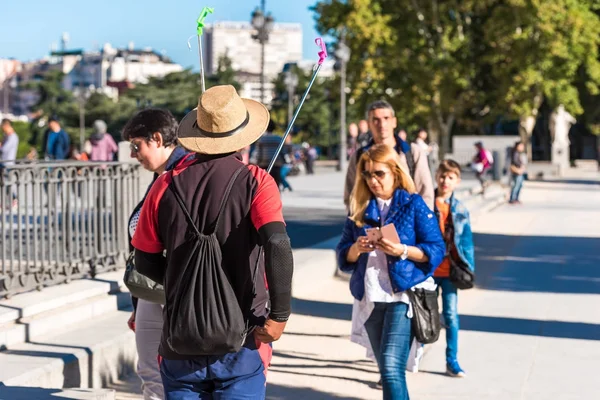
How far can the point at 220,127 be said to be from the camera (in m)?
3.86

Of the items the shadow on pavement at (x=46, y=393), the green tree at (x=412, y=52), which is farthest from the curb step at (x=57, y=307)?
the green tree at (x=412, y=52)

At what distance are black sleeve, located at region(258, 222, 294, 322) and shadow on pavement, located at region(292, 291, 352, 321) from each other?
627 cm

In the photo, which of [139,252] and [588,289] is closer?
[139,252]

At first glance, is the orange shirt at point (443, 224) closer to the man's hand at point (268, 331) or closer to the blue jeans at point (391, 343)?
the blue jeans at point (391, 343)

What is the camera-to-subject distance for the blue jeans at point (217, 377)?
3801mm

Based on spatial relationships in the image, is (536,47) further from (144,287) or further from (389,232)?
(144,287)

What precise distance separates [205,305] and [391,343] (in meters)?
2.16

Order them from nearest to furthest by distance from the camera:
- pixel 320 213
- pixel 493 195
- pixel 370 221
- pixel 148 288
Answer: pixel 148 288
pixel 370 221
pixel 320 213
pixel 493 195

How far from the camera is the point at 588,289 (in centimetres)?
1208

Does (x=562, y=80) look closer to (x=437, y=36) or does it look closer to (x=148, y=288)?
(x=437, y=36)

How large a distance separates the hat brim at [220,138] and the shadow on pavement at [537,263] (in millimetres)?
8496

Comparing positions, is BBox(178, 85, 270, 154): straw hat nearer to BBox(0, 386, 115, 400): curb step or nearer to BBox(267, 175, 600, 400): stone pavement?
BBox(0, 386, 115, 400): curb step

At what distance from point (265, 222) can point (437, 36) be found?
167 ft

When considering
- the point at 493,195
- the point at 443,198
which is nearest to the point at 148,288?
the point at 443,198
